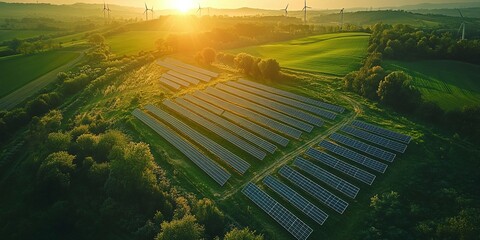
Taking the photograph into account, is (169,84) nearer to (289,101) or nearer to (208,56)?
(208,56)

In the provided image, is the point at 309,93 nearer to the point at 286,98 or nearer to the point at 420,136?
the point at 286,98

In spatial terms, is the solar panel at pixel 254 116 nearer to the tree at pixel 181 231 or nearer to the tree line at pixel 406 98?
the tree line at pixel 406 98

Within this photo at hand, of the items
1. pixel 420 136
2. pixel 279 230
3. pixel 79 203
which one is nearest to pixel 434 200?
pixel 420 136

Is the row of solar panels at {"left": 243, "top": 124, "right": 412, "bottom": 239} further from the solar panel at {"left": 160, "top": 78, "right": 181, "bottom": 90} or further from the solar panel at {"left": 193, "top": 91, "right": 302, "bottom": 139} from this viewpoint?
the solar panel at {"left": 160, "top": 78, "right": 181, "bottom": 90}

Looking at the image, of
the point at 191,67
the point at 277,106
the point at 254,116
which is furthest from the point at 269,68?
the point at 191,67

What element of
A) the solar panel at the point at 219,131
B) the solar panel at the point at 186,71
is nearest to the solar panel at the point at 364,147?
the solar panel at the point at 219,131

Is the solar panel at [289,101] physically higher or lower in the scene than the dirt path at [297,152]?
higher

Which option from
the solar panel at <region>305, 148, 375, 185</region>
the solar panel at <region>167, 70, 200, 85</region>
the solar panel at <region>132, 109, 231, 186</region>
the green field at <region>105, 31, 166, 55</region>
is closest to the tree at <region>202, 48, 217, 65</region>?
the solar panel at <region>167, 70, 200, 85</region>
